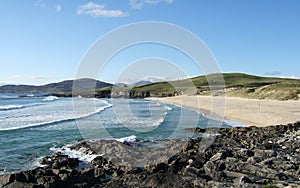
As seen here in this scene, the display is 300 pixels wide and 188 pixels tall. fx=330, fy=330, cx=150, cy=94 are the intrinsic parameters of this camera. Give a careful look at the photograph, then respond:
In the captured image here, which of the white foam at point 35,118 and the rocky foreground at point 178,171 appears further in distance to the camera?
the white foam at point 35,118

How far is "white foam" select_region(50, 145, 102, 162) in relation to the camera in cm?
1838

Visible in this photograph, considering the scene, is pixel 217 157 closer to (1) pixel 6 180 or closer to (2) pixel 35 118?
(1) pixel 6 180

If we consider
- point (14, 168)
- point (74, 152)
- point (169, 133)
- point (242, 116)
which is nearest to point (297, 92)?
point (242, 116)

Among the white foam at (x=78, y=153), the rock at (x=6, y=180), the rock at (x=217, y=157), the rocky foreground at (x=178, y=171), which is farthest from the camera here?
the white foam at (x=78, y=153)

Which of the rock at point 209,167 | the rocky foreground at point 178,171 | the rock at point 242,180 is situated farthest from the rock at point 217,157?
the rock at point 242,180

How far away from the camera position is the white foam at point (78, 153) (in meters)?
18.4

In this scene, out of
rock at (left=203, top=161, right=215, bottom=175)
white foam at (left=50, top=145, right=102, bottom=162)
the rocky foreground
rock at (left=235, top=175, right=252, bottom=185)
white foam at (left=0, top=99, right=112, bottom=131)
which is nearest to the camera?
the rocky foreground

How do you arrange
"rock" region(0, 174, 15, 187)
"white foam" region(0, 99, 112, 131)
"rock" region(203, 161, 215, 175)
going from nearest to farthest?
"rock" region(0, 174, 15, 187) < "rock" region(203, 161, 215, 175) < "white foam" region(0, 99, 112, 131)

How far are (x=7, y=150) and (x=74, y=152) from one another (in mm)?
4753

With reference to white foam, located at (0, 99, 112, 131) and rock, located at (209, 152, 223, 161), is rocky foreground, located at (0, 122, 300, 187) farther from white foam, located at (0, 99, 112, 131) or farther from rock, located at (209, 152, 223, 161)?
white foam, located at (0, 99, 112, 131)

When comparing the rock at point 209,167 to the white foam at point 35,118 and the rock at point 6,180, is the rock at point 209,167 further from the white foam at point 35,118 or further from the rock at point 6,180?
the white foam at point 35,118

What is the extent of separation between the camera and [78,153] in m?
19.8

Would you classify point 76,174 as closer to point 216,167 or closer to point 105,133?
point 216,167

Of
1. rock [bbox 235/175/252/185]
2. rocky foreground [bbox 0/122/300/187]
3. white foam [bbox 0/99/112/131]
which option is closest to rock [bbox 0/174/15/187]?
rocky foreground [bbox 0/122/300/187]
